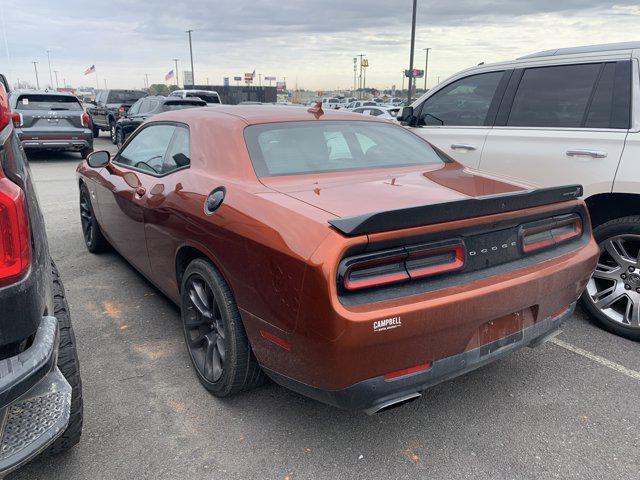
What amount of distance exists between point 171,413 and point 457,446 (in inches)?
59.5

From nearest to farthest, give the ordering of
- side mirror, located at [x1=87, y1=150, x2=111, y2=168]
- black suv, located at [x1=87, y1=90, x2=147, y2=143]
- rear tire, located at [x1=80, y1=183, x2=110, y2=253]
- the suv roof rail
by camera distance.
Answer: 1. the suv roof rail
2. side mirror, located at [x1=87, y1=150, x2=111, y2=168]
3. rear tire, located at [x1=80, y1=183, x2=110, y2=253]
4. black suv, located at [x1=87, y1=90, x2=147, y2=143]

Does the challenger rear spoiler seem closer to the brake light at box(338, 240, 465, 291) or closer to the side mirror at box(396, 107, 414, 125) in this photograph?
the brake light at box(338, 240, 465, 291)

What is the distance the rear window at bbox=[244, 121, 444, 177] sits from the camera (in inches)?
114

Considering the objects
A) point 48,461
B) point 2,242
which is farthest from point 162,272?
point 2,242

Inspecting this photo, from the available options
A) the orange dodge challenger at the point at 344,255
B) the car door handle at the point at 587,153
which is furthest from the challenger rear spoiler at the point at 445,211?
the car door handle at the point at 587,153

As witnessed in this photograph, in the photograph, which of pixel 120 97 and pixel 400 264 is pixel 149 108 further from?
pixel 400 264

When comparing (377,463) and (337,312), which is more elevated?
(337,312)

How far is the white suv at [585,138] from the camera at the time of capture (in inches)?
140

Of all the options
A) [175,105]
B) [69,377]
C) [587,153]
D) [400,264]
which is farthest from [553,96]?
[175,105]

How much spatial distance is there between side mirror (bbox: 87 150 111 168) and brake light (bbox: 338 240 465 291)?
3.06 meters

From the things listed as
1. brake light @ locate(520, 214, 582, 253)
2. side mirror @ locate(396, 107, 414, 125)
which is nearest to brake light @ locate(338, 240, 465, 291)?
brake light @ locate(520, 214, 582, 253)

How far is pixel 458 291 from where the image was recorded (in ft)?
7.15

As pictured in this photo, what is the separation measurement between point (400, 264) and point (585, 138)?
95.0 inches

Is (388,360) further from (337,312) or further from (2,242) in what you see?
(2,242)
